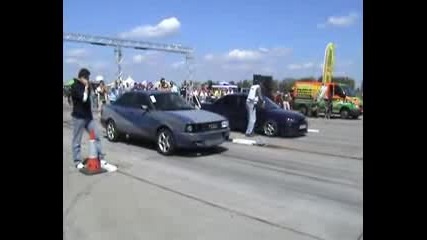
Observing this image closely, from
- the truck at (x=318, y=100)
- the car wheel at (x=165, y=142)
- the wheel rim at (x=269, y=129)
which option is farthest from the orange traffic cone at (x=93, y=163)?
the truck at (x=318, y=100)

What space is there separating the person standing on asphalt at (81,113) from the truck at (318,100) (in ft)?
55.2

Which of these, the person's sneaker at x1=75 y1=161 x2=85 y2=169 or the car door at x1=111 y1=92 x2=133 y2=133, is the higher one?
the car door at x1=111 y1=92 x2=133 y2=133

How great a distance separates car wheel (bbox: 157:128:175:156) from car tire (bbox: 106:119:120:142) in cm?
191

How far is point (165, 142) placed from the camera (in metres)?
10.0

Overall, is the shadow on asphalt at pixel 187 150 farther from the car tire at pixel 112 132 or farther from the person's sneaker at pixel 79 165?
the person's sneaker at pixel 79 165

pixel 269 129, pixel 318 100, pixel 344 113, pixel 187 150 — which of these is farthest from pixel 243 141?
pixel 318 100

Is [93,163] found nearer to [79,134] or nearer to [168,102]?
[79,134]

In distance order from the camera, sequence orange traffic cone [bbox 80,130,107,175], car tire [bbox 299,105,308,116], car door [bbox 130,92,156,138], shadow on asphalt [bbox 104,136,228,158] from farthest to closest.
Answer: car tire [bbox 299,105,308,116], car door [bbox 130,92,156,138], shadow on asphalt [bbox 104,136,228,158], orange traffic cone [bbox 80,130,107,175]

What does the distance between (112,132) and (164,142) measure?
91.5 inches

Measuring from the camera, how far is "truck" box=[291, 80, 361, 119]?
79.6 feet

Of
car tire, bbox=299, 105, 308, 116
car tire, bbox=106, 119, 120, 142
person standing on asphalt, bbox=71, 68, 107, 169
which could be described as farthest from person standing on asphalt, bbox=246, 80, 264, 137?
car tire, bbox=299, 105, 308, 116

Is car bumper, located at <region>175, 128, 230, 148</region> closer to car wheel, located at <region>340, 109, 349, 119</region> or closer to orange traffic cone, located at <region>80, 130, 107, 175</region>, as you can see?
orange traffic cone, located at <region>80, 130, 107, 175</region>
